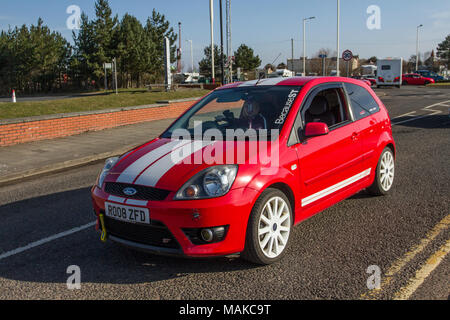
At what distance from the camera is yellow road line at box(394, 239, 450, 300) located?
3.15m

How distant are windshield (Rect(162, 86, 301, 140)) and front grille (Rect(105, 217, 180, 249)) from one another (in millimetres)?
1157

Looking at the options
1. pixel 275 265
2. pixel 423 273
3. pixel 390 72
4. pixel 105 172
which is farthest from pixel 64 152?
pixel 390 72

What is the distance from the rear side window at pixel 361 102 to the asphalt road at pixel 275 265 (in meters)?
1.18

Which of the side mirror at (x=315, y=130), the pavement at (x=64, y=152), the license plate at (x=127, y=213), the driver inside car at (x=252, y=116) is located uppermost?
the driver inside car at (x=252, y=116)

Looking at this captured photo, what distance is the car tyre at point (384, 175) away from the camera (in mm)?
5531

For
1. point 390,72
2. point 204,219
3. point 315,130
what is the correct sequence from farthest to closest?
point 390,72 → point 315,130 → point 204,219

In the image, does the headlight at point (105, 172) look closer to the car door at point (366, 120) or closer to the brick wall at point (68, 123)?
the car door at point (366, 120)

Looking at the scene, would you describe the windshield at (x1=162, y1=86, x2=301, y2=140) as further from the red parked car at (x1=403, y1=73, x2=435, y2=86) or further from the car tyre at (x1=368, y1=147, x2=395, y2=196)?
the red parked car at (x1=403, y1=73, x2=435, y2=86)

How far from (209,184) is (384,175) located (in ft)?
10.4

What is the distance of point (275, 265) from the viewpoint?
3.74 metres

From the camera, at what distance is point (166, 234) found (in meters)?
3.46

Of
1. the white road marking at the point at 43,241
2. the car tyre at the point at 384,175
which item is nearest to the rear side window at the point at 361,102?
the car tyre at the point at 384,175

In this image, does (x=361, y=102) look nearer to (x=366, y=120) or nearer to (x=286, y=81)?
(x=366, y=120)

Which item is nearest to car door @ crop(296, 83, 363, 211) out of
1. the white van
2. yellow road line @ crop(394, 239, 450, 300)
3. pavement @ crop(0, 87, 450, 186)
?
yellow road line @ crop(394, 239, 450, 300)
